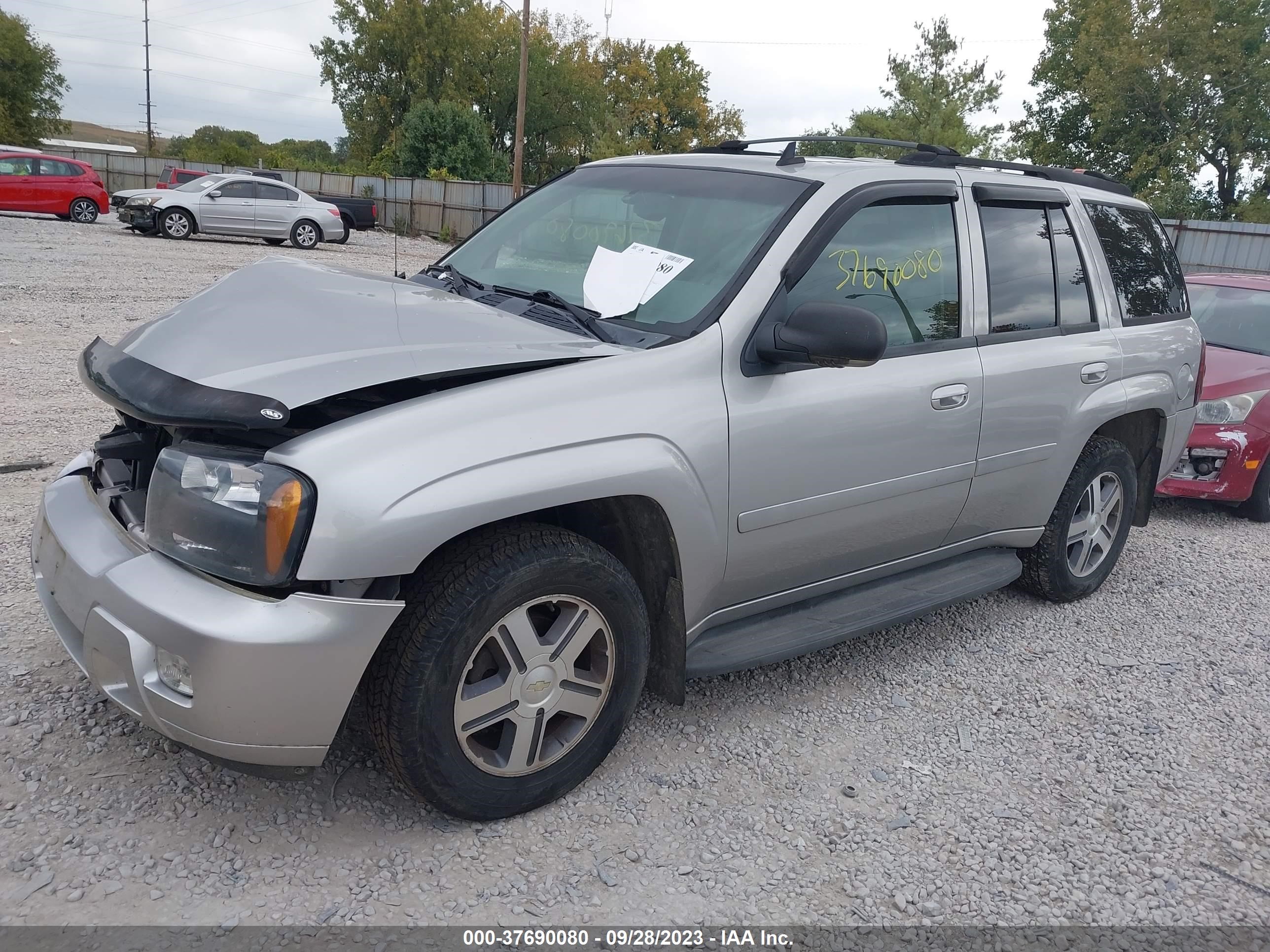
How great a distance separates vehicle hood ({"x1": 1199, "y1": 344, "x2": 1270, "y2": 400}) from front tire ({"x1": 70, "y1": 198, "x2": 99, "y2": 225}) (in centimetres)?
2318

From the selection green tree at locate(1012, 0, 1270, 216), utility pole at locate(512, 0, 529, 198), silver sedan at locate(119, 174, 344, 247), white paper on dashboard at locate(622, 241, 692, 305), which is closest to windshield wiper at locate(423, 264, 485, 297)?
white paper on dashboard at locate(622, 241, 692, 305)

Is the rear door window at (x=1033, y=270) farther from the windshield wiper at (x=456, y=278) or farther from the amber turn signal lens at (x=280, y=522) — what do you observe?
the amber turn signal lens at (x=280, y=522)

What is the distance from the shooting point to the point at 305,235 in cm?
2212

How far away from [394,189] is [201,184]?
13.0m

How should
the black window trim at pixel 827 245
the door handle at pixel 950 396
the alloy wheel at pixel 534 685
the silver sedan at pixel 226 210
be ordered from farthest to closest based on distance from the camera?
the silver sedan at pixel 226 210 → the door handle at pixel 950 396 → the black window trim at pixel 827 245 → the alloy wheel at pixel 534 685

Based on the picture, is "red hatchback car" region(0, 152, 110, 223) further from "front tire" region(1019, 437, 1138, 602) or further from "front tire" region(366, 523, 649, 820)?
"front tire" region(366, 523, 649, 820)

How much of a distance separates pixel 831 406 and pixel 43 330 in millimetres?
8542

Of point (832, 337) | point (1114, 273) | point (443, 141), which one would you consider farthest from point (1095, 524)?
point (443, 141)

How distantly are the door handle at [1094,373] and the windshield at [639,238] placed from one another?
5.51ft

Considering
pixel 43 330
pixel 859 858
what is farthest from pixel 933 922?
pixel 43 330

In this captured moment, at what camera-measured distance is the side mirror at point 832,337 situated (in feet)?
9.20

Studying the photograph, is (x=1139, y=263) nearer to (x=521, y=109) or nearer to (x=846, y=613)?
(x=846, y=613)

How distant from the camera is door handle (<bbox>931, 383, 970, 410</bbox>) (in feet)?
11.5

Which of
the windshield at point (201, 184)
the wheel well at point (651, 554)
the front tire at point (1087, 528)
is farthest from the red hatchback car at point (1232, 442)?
the windshield at point (201, 184)
